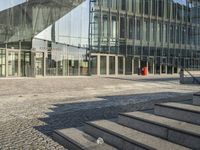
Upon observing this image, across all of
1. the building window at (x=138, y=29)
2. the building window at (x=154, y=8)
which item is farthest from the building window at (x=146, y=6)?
the building window at (x=138, y=29)

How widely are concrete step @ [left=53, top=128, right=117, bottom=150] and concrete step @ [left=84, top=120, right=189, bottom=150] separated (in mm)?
167

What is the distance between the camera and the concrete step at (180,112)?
6.69m

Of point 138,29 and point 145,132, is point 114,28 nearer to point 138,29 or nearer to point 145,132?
point 138,29

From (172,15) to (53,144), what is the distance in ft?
167

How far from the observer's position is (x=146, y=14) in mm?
51375

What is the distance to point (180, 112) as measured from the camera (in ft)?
23.4

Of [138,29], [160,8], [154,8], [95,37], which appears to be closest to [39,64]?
[95,37]

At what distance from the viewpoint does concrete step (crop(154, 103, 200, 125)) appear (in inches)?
263

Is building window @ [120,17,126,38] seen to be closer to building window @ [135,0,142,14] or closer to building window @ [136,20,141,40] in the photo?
building window @ [136,20,141,40]

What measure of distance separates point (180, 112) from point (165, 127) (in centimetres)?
89

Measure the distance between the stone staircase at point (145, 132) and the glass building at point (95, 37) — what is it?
78.4 ft

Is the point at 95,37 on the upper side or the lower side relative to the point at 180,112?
upper

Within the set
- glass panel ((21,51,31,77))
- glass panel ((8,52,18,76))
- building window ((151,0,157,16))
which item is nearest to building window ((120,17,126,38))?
building window ((151,0,157,16))

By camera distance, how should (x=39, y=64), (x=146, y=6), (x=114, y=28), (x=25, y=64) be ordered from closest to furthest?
1. (x=25, y=64)
2. (x=39, y=64)
3. (x=114, y=28)
4. (x=146, y=6)
